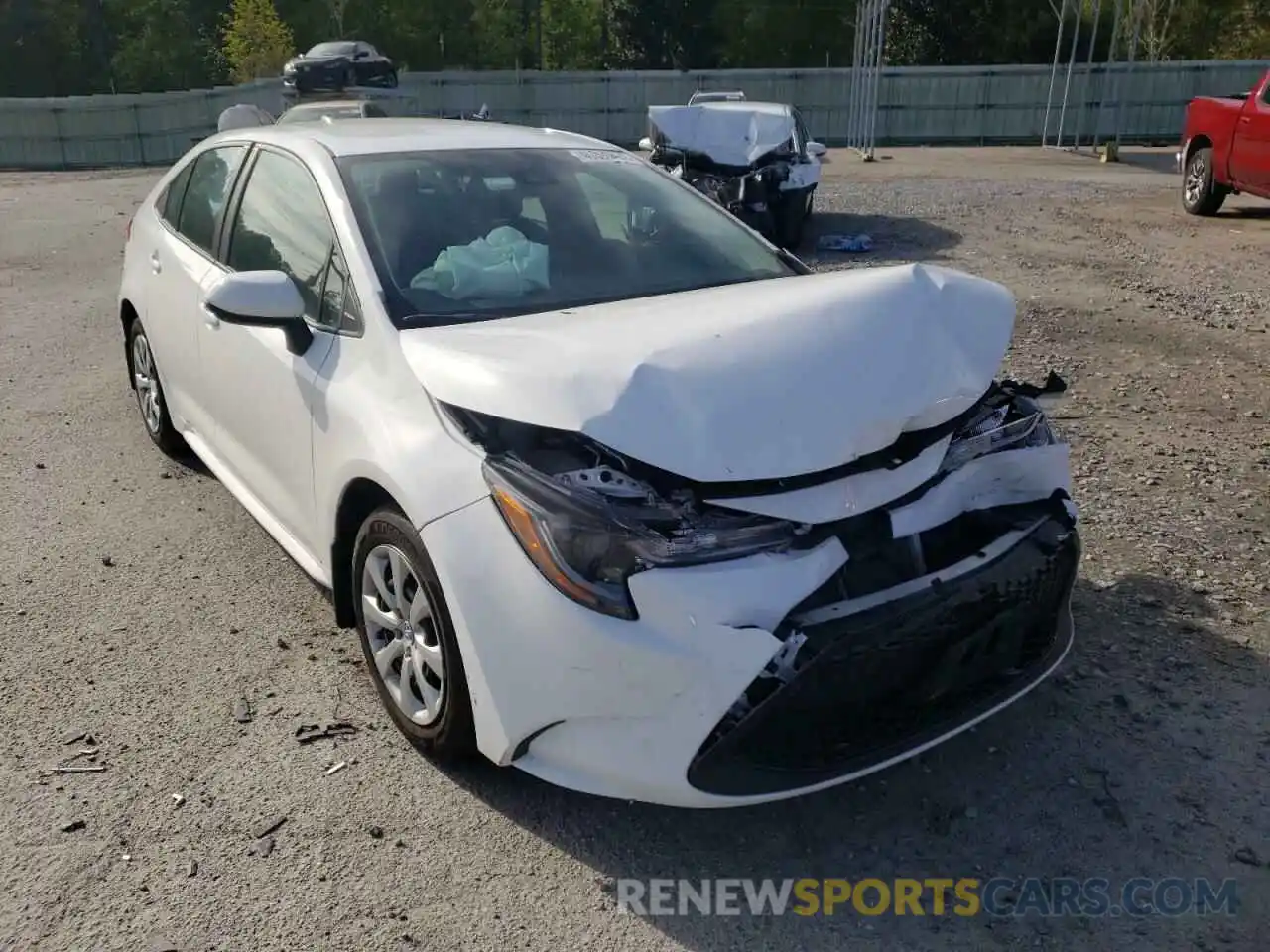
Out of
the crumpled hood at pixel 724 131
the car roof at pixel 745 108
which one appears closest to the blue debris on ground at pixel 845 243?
the crumpled hood at pixel 724 131

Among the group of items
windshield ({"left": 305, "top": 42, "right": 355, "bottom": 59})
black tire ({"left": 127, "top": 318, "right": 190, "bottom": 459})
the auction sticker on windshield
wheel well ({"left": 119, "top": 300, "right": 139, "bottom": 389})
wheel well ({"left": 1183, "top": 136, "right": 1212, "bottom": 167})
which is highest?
windshield ({"left": 305, "top": 42, "right": 355, "bottom": 59})

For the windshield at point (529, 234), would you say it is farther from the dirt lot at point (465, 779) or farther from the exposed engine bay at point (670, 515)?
the dirt lot at point (465, 779)

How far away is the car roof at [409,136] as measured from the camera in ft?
12.6

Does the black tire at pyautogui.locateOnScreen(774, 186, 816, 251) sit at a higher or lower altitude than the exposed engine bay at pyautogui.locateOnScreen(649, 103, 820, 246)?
lower

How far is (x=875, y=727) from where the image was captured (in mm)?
2588

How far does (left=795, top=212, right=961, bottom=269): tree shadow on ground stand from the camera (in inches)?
423

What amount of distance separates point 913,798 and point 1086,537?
1.91 metres

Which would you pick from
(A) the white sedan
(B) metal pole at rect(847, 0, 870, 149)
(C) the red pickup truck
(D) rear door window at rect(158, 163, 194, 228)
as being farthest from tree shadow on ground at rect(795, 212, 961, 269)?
(B) metal pole at rect(847, 0, 870, 149)

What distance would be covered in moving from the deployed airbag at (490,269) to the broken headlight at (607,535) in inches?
39.4

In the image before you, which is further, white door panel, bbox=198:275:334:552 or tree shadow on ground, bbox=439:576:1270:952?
white door panel, bbox=198:275:334:552

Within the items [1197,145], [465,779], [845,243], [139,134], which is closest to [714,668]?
[465,779]

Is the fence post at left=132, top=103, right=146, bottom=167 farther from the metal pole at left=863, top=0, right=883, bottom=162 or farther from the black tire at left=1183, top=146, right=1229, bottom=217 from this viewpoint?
the black tire at left=1183, top=146, right=1229, bottom=217

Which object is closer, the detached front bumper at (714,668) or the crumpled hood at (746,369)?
the detached front bumper at (714,668)

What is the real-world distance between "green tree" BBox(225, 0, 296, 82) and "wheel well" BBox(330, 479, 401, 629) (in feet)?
129
